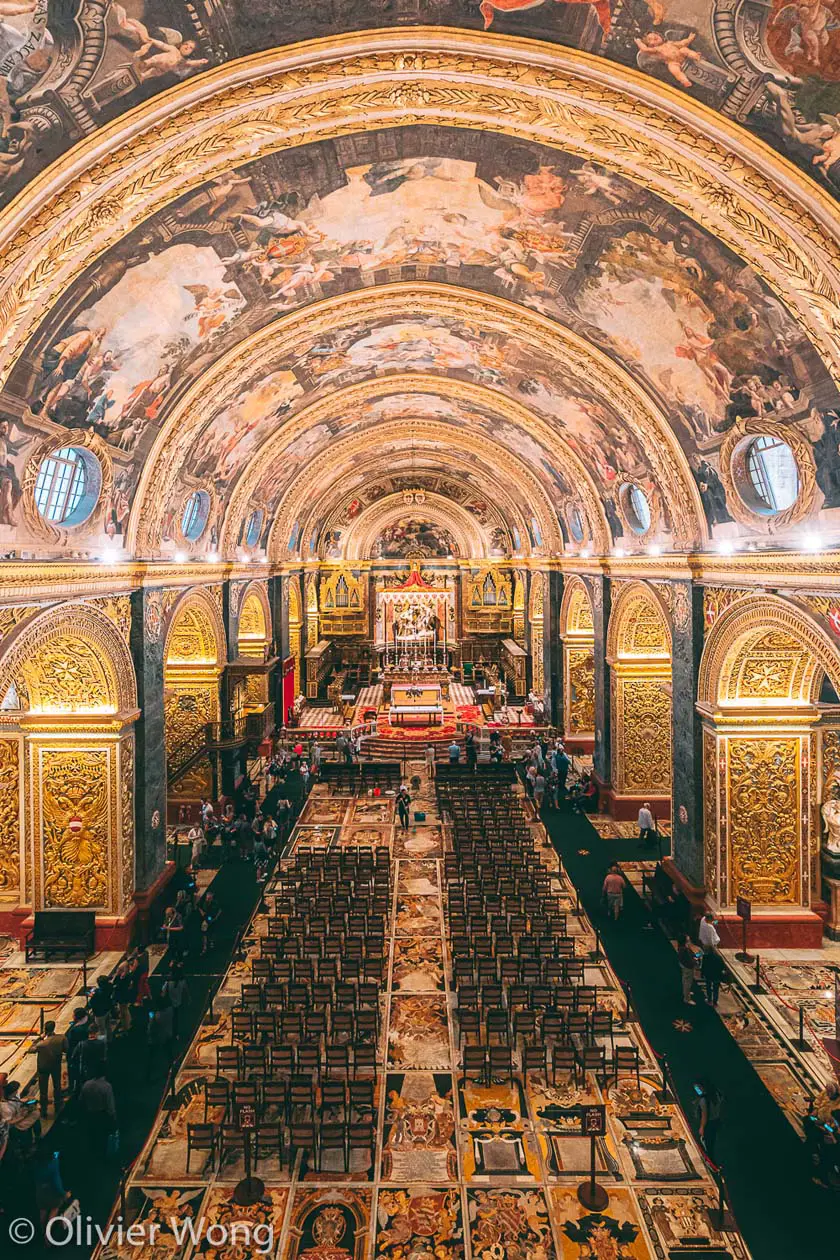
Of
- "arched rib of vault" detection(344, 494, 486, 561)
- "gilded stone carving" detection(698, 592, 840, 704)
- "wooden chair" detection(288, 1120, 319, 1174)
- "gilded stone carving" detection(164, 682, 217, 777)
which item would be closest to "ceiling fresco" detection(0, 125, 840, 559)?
"gilded stone carving" detection(698, 592, 840, 704)

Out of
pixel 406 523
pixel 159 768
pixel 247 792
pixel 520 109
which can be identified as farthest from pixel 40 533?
pixel 406 523

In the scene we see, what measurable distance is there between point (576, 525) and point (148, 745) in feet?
53.6

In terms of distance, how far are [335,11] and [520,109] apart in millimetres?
2663

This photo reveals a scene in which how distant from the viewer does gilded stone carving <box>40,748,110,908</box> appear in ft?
47.5

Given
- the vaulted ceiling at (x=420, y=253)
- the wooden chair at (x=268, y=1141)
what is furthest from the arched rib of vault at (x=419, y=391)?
the wooden chair at (x=268, y=1141)

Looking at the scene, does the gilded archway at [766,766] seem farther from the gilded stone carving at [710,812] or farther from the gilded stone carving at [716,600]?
the gilded stone carving at [716,600]

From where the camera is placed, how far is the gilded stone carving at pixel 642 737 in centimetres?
2114

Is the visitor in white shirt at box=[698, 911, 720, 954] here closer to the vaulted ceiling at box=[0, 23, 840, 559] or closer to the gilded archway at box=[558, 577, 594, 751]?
the vaulted ceiling at box=[0, 23, 840, 559]

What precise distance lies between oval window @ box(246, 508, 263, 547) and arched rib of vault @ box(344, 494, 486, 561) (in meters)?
17.0

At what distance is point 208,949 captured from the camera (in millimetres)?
14289

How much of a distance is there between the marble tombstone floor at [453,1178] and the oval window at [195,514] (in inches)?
491

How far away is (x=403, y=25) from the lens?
26.0 feet

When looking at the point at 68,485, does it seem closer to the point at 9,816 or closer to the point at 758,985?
the point at 9,816

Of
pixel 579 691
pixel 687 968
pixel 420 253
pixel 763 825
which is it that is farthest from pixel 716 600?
pixel 579 691
